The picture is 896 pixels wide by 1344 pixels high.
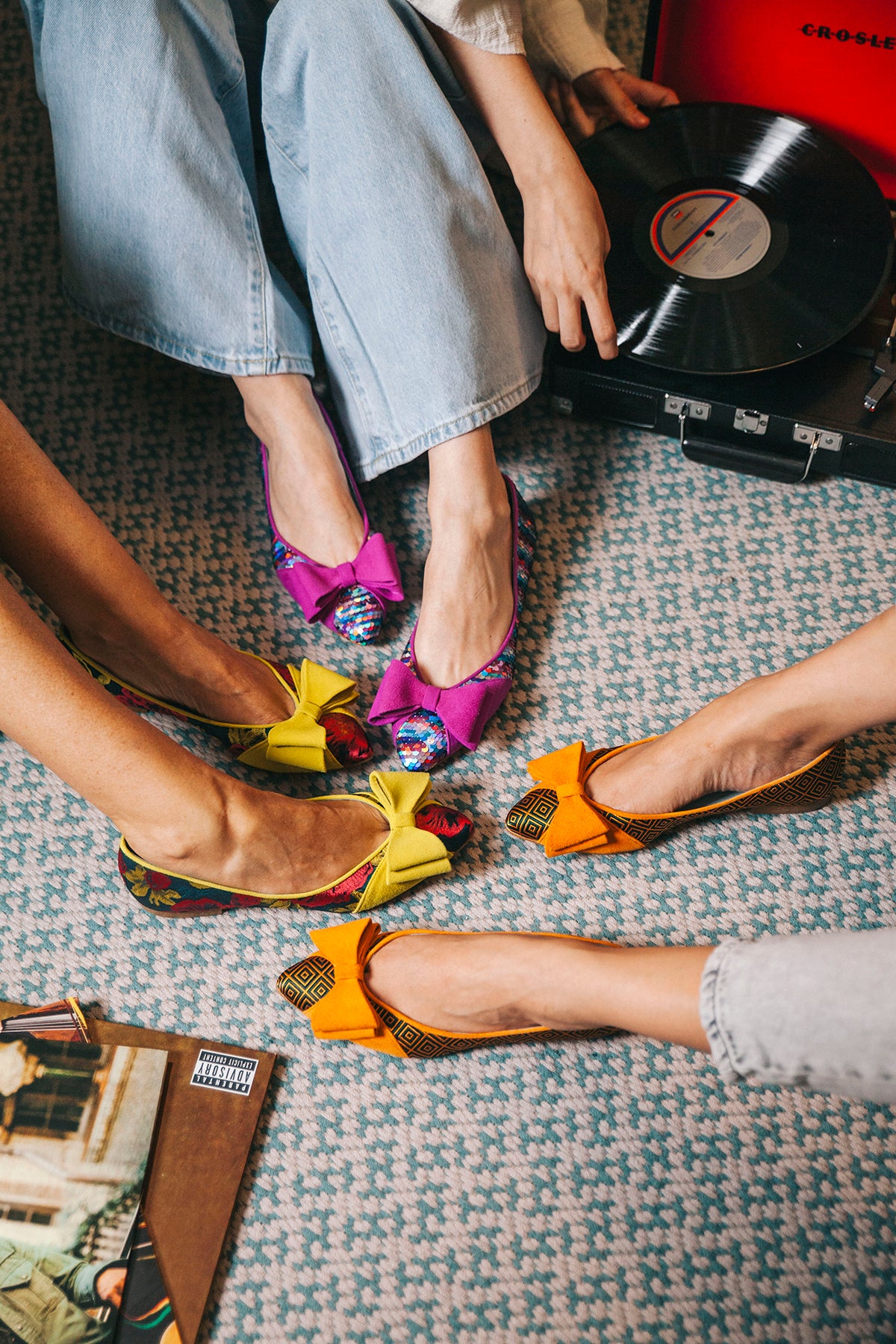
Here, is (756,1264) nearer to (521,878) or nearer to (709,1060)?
(709,1060)

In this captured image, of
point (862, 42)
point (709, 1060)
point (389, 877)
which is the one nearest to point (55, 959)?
point (389, 877)

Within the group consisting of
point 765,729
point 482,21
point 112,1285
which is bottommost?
point 112,1285

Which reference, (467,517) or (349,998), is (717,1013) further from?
(467,517)

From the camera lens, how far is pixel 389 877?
0.87 metres

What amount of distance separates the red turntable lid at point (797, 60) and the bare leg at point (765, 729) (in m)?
0.74

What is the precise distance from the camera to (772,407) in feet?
3.35

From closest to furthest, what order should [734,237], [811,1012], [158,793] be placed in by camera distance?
[811,1012] → [158,793] → [734,237]

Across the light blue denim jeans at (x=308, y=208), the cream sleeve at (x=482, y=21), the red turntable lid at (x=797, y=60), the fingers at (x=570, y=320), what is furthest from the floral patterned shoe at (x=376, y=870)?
the red turntable lid at (x=797, y=60)

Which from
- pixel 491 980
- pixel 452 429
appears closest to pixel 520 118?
pixel 452 429

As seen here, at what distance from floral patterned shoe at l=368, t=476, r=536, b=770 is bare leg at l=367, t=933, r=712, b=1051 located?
0.19 meters

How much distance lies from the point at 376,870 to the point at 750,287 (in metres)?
0.72

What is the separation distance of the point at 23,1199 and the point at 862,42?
1.46m

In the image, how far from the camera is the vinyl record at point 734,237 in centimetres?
99

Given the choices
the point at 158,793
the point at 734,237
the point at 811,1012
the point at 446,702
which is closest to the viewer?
the point at 811,1012
